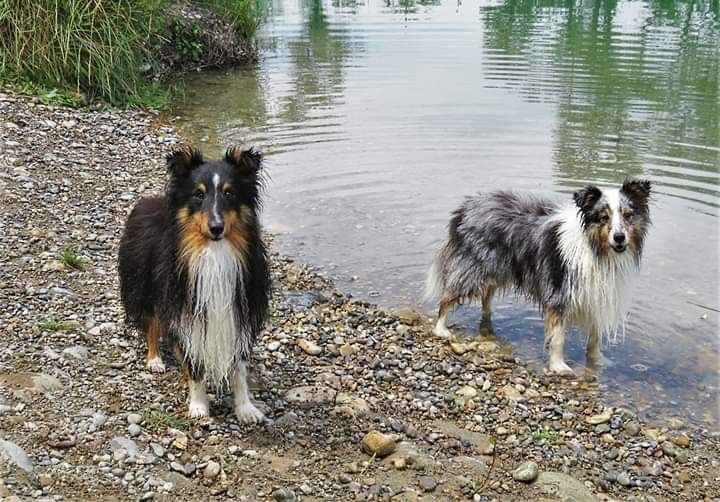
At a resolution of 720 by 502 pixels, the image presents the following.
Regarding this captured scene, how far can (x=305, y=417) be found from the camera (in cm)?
502

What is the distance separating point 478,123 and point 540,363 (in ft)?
25.6

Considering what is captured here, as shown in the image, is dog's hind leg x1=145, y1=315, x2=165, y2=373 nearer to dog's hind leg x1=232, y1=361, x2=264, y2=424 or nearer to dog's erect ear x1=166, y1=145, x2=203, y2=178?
dog's hind leg x1=232, y1=361, x2=264, y2=424

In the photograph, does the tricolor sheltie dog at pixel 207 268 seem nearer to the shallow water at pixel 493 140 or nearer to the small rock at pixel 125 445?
the small rock at pixel 125 445

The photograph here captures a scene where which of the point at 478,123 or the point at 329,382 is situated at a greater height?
the point at 478,123

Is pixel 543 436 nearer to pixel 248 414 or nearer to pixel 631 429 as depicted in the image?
pixel 631 429

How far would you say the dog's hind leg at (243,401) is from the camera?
191 inches

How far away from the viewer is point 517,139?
12648 millimetres

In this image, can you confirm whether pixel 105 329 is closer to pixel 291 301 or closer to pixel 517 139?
pixel 291 301

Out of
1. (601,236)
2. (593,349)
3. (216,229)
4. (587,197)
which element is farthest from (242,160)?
(593,349)

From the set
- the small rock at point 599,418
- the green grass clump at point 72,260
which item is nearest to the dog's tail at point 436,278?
the small rock at point 599,418

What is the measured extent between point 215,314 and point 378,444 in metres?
1.27

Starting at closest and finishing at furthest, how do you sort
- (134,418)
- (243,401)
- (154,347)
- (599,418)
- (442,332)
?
1. (134,418)
2. (243,401)
3. (154,347)
4. (599,418)
5. (442,332)

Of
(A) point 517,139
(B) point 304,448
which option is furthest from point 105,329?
(A) point 517,139

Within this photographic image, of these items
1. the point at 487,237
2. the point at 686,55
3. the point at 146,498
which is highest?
the point at 686,55
